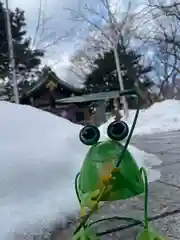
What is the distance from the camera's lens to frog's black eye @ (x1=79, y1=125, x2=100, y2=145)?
110cm

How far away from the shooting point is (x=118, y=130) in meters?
1.07

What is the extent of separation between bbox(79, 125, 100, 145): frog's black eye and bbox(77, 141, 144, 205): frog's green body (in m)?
0.02

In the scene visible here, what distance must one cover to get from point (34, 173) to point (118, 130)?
86cm

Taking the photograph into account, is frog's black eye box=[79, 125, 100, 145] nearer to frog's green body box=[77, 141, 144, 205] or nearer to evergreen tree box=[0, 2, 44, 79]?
frog's green body box=[77, 141, 144, 205]

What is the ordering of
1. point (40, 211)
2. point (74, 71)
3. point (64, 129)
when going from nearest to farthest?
1. point (40, 211)
2. point (64, 129)
3. point (74, 71)

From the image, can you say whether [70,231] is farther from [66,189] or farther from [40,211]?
[66,189]

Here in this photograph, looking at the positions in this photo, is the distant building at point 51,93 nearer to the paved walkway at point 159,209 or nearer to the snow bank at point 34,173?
the snow bank at point 34,173

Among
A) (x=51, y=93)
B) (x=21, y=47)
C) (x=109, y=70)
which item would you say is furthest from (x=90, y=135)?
(x=109, y=70)

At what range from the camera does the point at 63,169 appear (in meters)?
2.04

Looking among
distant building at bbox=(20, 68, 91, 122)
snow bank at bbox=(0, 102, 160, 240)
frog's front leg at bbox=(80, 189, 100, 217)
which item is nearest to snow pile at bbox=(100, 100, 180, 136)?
distant building at bbox=(20, 68, 91, 122)

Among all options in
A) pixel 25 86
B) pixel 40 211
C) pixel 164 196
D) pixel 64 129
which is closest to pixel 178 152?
pixel 64 129

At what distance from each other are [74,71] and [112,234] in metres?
18.5

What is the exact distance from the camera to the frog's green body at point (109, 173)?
0.98 m

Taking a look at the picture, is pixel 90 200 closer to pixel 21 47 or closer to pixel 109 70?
pixel 21 47
